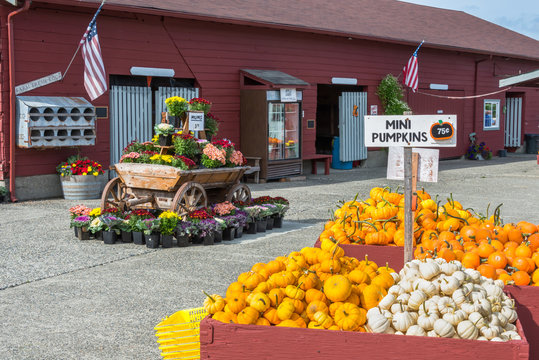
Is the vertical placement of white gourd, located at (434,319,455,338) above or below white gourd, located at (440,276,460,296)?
below

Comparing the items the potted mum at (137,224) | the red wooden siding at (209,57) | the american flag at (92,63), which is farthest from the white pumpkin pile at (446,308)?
the red wooden siding at (209,57)

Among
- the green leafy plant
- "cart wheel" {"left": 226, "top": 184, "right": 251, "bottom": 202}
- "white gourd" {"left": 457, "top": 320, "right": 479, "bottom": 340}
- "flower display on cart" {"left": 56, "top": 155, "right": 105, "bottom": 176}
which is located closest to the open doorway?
the green leafy plant

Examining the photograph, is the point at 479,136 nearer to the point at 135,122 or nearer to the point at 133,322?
the point at 135,122

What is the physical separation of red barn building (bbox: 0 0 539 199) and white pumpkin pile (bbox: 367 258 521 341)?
996 centimetres

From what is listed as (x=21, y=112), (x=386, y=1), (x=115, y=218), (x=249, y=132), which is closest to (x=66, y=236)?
(x=115, y=218)

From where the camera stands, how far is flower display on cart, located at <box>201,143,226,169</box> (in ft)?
31.0

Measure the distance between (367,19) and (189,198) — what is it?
1511 centimetres

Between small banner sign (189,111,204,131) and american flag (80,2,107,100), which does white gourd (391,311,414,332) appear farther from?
american flag (80,2,107,100)

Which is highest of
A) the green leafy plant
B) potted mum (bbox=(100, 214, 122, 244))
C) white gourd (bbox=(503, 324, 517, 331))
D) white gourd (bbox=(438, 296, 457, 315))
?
the green leafy plant

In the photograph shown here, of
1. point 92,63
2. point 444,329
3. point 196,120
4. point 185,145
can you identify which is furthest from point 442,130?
point 92,63

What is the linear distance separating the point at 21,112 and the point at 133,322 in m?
7.99

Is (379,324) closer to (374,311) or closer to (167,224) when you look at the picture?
(374,311)

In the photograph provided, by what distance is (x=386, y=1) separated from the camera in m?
28.3

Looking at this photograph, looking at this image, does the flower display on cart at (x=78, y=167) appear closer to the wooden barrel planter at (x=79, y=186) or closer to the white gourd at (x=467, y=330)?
the wooden barrel planter at (x=79, y=186)
